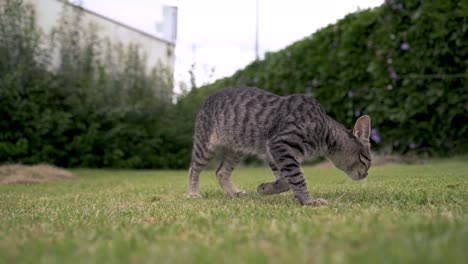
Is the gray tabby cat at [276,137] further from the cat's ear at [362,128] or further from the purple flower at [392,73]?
the purple flower at [392,73]

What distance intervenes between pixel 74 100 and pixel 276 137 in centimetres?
622

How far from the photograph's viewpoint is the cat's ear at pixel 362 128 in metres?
4.06

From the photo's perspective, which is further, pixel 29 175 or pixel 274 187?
pixel 29 175

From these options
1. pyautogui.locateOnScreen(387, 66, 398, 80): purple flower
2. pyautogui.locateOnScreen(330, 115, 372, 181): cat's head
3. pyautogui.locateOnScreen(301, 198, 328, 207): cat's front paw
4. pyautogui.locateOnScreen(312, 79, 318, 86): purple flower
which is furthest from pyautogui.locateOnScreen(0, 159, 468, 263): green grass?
pyautogui.locateOnScreen(312, 79, 318, 86): purple flower

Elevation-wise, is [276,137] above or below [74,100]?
below

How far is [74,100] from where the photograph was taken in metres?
8.99

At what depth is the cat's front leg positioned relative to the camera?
355 centimetres

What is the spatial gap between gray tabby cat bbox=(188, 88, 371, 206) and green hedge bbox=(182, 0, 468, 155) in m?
3.70

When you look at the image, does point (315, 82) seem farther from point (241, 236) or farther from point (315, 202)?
point (241, 236)

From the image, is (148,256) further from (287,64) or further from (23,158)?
(287,64)

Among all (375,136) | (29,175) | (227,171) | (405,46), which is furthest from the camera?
(375,136)

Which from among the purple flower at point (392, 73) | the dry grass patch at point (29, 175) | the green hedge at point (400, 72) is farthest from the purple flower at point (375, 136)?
the dry grass patch at point (29, 175)

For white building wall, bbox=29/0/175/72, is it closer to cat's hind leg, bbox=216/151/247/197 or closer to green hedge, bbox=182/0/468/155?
green hedge, bbox=182/0/468/155

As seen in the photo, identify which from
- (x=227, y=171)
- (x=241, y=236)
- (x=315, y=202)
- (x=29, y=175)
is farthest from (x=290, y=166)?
(x=29, y=175)
